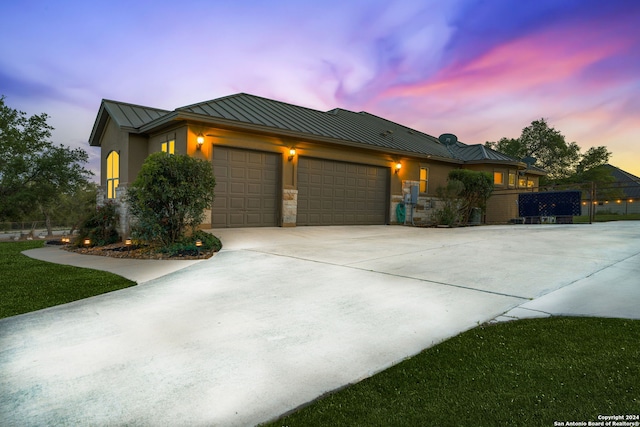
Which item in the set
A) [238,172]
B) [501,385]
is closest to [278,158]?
[238,172]

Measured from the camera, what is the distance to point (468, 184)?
591 inches

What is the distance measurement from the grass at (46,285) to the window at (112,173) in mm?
6029

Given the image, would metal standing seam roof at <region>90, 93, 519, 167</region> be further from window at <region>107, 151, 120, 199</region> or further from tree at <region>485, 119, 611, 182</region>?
tree at <region>485, 119, 611, 182</region>

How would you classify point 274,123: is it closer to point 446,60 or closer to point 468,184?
point 446,60

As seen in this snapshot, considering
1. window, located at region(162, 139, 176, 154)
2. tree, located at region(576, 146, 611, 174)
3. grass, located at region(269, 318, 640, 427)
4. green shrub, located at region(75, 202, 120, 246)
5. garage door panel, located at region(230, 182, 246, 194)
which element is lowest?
grass, located at region(269, 318, 640, 427)

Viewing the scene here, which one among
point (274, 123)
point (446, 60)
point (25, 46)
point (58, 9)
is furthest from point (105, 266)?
point (25, 46)

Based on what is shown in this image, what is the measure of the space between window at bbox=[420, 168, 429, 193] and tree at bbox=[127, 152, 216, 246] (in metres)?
11.2

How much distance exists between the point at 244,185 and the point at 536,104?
51.1 ft

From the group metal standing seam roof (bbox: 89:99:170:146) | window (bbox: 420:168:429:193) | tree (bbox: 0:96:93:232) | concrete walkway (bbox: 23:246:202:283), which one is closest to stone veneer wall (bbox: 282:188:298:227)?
concrete walkway (bbox: 23:246:202:283)

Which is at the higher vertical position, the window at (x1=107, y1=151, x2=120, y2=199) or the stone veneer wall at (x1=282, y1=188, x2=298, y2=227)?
the window at (x1=107, y1=151, x2=120, y2=199)

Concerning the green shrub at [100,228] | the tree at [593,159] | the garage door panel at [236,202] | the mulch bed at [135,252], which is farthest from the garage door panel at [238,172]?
the tree at [593,159]

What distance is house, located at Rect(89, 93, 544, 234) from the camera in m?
10.8

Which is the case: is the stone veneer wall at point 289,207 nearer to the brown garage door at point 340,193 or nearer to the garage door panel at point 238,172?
the brown garage door at point 340,193

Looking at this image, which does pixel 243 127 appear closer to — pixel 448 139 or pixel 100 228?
pixel 100 228
